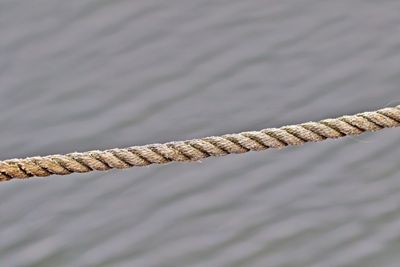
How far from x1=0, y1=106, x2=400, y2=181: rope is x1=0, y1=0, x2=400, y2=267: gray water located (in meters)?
0.99

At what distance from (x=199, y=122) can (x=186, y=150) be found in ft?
4.35

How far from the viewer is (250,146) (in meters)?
→ 1.78

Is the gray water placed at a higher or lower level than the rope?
higher

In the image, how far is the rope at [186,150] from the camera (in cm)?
170

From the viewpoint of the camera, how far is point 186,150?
1.75 meters

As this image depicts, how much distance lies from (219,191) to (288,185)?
219mm

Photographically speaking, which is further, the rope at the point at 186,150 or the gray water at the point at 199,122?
the gray water at the point at 199,122

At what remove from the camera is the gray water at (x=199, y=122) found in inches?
110

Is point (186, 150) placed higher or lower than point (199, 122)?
lower

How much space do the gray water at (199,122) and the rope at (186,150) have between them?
989 millimetres

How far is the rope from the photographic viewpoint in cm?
170

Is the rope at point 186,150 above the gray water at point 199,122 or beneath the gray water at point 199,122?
beneath

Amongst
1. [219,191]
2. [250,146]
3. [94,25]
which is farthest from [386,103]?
[250,146]

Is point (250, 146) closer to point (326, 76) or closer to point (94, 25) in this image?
point (326, 76)
